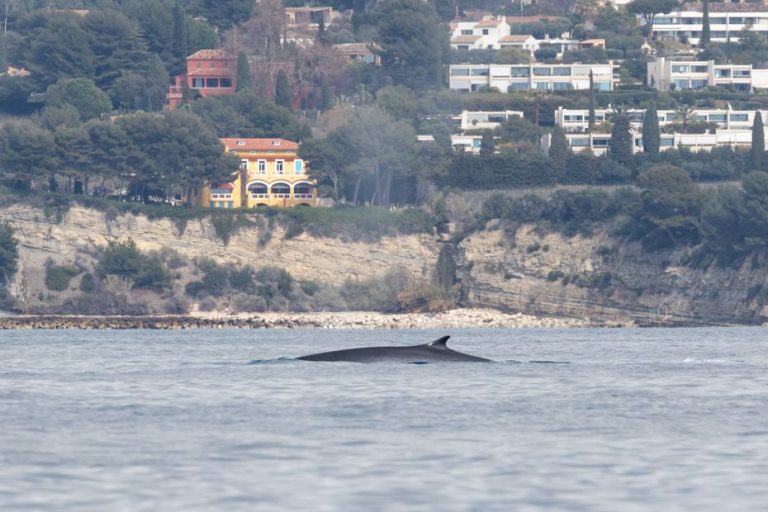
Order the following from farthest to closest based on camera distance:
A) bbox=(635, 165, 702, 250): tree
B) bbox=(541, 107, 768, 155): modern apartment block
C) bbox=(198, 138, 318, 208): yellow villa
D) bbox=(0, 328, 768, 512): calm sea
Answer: bbox=(541, 107, 768, 155): modern apartment block
bbox=(198, 138, 318, 208): yellow villa
bbox=(635, 165, 702, 250): tree
bbox=(0, 328, 768, 512): calm sea

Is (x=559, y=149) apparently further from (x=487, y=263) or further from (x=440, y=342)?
(x=440, y=342)

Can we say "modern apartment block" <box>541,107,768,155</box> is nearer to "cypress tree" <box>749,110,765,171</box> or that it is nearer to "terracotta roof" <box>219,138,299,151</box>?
"cypress tree" <box>749,110,765,171</box>

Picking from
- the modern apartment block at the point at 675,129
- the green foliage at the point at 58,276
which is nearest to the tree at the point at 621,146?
the modern apartment block at the point at 675,129

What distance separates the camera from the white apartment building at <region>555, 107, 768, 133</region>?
193m

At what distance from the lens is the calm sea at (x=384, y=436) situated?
33.7m

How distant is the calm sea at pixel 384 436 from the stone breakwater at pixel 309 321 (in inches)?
2914

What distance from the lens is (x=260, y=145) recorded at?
7062 inches

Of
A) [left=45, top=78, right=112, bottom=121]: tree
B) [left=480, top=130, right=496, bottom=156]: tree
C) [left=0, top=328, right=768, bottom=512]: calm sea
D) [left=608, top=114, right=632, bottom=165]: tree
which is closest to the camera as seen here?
[left=0, top=328, right=768, bottom=512]: calm sea

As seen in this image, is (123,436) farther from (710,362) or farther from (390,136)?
(390,136)

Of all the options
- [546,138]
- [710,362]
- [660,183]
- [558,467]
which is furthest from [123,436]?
[546,138]

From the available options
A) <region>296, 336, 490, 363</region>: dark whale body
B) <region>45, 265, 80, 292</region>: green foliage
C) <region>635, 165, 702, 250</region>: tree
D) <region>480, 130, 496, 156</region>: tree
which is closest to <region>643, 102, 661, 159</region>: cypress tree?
<region>480, 130, 496, 156</region>: tree

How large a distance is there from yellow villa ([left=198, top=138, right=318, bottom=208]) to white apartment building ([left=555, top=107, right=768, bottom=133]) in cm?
2849

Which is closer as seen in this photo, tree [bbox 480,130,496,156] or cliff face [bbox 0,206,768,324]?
cliff face [bbox 0,206,768,324]

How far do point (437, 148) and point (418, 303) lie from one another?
73.8 feet
